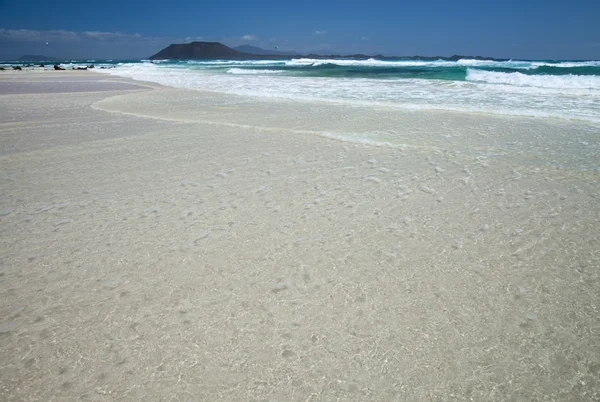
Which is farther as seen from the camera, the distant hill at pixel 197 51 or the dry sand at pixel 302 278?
the distant hill at pixel 197 51

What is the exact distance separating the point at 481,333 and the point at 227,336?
1074 mm

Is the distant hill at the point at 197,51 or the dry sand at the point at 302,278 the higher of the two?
the distant hill at the point at 197,51

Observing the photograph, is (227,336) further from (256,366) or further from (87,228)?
(87,228)

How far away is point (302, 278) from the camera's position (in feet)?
6.37

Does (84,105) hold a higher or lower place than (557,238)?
higher

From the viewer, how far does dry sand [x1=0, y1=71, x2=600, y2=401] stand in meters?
1.35

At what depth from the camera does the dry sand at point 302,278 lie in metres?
1.35

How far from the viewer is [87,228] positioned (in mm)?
2480

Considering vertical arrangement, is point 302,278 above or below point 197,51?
below

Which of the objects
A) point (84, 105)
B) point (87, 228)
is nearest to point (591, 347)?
point (87, 228)

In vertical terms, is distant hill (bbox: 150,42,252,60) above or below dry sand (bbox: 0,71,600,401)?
above

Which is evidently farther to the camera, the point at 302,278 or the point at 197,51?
the point at 197,51

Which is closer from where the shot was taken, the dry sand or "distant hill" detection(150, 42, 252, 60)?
the dry sand

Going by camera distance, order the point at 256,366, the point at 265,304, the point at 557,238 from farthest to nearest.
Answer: the point at 557,238
the point at 265,304
the point at 256,366
